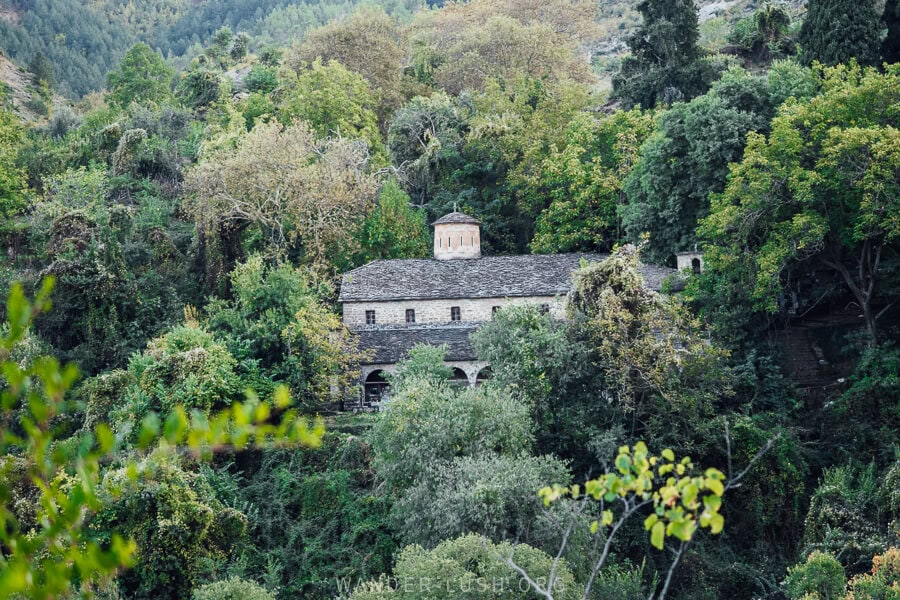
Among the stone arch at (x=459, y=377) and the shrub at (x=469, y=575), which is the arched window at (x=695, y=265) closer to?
the stone arch at (x=459, y=377)

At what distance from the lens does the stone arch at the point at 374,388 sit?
125 feet

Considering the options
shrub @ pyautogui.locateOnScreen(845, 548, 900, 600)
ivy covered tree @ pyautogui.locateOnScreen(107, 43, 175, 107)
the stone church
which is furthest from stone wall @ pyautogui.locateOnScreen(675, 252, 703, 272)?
ivy covered tree @ pyautogui.locateOnScreen(107, 43, 175, 107)

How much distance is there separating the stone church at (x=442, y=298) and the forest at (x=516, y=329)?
151 cm

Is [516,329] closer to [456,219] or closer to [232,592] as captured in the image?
[456,219]

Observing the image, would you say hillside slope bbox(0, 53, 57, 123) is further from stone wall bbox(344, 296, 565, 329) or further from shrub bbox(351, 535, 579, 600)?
shrub bbox(351, 535, 579, 600)

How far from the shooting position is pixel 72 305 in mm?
40438

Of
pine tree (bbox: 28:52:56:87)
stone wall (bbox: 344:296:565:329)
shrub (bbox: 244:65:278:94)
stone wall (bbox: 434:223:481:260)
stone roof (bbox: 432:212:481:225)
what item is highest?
pine tree (bbox: 28:52:56:87)

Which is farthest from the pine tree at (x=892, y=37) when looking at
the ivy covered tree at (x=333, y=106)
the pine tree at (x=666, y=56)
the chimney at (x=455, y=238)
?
the ivy covered tree at (x=333, y=106)

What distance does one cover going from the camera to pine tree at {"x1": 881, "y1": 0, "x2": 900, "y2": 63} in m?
40.8

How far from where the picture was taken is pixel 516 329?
32.9 metres

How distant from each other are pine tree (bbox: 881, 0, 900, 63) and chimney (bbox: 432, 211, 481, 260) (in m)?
19.0

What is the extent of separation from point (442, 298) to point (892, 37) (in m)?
21.9

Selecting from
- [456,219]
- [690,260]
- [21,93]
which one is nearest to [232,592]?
[456,219]

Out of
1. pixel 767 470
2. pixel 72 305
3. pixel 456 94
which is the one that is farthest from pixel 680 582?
pixel 456 94
